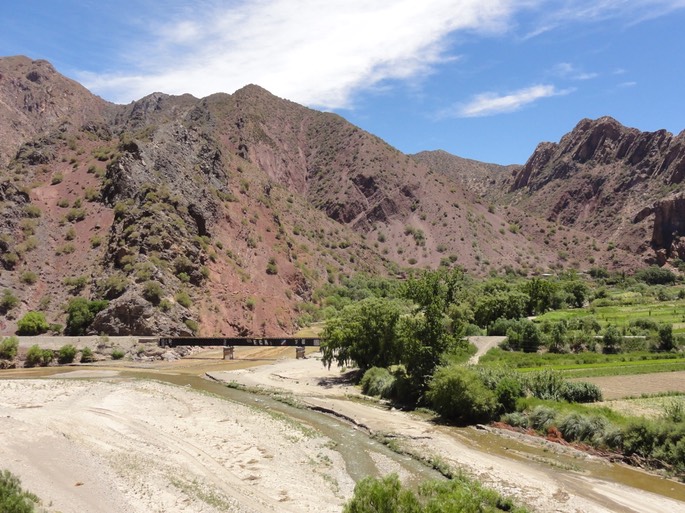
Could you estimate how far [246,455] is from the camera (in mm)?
26953

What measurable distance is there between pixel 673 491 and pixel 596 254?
16037 cm

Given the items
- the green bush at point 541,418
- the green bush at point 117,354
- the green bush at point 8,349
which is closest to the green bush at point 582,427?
the green bush at point 541,418

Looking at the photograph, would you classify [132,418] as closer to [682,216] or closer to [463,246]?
[463,246]

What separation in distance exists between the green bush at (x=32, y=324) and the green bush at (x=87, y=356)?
25.7 ft

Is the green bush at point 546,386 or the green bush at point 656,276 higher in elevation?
the green bush at point 656,276

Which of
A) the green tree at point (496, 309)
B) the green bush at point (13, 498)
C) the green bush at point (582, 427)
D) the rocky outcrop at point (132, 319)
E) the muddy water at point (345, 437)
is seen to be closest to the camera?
the green bush at point (13, 498)

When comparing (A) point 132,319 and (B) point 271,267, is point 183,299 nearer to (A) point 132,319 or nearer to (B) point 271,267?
(A) point 132,319

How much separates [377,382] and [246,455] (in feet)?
57.5

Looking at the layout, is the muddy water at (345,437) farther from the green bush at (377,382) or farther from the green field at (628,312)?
the green field at (628,312)

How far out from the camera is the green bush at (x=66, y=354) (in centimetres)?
5881

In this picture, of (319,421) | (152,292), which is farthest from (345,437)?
(152,292)

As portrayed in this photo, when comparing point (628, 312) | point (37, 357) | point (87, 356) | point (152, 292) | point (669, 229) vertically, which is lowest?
point (87, 356)

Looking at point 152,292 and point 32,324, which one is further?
point 152,292

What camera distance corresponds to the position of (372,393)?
140 ft
